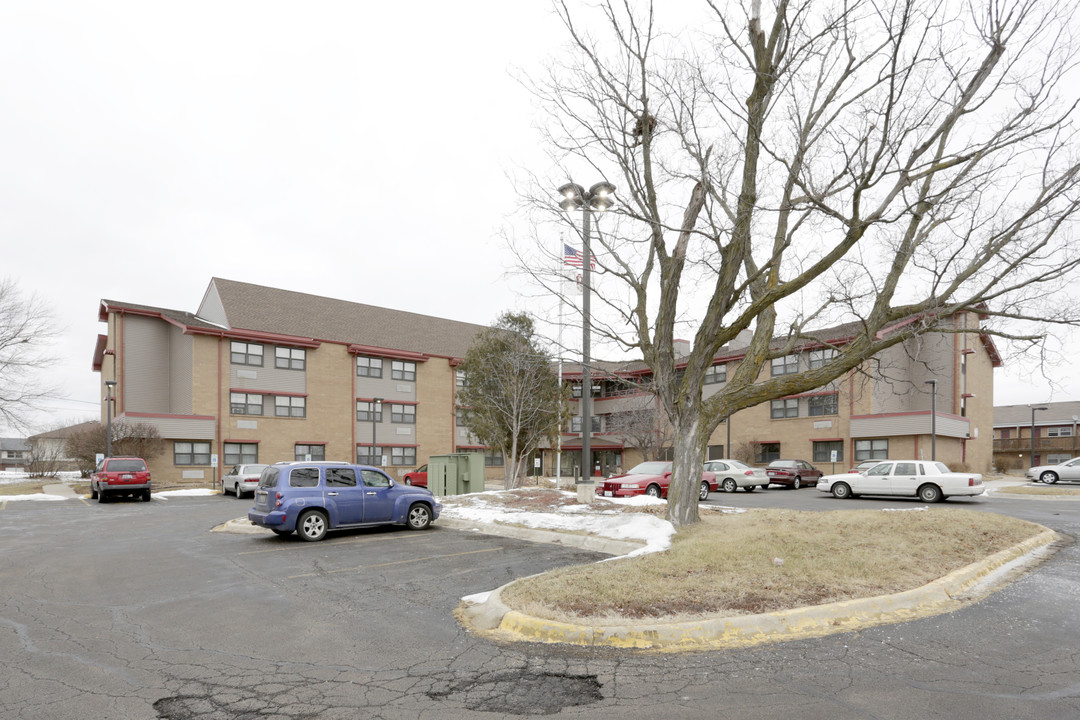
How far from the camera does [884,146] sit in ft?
35.5

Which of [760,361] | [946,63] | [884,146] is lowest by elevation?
[760,361]

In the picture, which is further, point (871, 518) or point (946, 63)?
point (871, 518)

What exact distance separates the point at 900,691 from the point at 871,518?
9.02 metres

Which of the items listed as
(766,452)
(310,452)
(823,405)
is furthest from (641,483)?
(310,452)

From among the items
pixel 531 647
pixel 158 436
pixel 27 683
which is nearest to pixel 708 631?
pixel 531 647

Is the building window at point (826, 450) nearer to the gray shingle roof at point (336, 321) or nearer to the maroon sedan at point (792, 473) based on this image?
the maroon sedan at point (792, 473)

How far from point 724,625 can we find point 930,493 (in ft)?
67.2

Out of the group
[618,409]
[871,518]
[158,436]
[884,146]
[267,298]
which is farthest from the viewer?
[618,409]

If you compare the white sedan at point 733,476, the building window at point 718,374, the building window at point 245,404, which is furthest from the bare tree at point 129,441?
the building window at point 718,374

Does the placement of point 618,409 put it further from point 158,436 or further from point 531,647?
point 531,647

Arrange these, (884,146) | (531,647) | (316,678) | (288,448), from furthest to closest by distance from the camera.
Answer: (288,448), (884,146), (531,647), (316,678)

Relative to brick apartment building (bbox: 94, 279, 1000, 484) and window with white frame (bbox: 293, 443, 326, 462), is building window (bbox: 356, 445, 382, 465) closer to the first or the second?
brick apartment building (bbox: 94, 279, 1000, 484)

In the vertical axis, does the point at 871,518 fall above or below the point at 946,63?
below

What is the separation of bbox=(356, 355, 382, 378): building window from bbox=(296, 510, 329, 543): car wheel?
1285 inches
